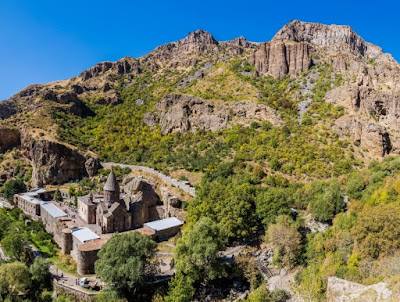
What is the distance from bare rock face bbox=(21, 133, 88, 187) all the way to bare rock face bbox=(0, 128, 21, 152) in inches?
361

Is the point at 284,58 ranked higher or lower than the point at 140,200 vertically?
higher

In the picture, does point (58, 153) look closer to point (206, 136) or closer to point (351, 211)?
point (206, 136)

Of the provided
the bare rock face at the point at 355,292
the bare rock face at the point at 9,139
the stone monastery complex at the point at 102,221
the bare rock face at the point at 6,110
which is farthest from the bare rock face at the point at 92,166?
the bare rock face at the point at 355,292

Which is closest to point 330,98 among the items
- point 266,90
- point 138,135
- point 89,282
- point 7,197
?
point 266,90

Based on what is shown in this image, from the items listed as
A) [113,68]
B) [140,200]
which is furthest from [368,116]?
[113,68]

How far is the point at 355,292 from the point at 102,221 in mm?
27073

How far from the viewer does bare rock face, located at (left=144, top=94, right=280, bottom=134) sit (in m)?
62.7

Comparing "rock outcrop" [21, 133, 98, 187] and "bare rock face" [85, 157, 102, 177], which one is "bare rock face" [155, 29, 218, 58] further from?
"rock outcrop" [21, 133, 98, 187]

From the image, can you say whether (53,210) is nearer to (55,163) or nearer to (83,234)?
(83,234)

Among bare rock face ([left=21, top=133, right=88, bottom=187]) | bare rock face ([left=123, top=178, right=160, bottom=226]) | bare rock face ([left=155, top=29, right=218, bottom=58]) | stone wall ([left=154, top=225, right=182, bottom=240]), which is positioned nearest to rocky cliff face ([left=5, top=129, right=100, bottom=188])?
bare rock face ([left=21, top=133, right=88, bottom=187])

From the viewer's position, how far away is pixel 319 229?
97.8 feet

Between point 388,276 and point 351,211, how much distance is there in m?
11.2

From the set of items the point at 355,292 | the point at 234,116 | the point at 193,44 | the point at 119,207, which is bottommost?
the point at 355,292

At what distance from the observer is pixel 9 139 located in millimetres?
65625
